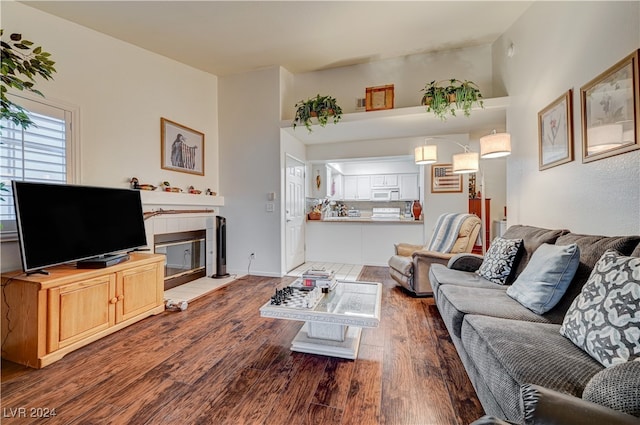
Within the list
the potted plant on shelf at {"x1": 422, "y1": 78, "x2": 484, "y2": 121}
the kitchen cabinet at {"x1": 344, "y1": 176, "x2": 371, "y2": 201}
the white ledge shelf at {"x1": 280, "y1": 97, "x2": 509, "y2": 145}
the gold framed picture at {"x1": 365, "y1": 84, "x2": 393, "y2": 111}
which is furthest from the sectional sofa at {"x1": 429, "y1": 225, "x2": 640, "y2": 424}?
the kitchen cabinet at {"x1": 344, "y1": 176, "x2": 371, "y2": 201}

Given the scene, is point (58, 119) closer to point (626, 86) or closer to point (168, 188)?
point (168, 188)

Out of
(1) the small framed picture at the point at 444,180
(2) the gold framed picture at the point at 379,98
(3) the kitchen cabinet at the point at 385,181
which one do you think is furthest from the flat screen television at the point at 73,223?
(3) the kitchen cabinet at the point at 385,181

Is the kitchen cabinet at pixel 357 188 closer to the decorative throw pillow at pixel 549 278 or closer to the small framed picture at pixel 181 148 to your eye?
the small framed picture at pixel 181 148

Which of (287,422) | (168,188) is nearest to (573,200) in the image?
(287,422)

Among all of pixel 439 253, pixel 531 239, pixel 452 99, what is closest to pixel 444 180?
pixel 452 99

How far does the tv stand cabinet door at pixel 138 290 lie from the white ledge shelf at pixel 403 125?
2636 millimetres

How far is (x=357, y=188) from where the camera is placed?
6.86m

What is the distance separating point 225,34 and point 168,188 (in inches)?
78.8

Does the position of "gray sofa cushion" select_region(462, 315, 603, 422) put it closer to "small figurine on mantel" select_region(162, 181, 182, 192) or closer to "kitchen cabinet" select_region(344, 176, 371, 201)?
"small figurine on mantel" select_region(162, 181, 182, 192)

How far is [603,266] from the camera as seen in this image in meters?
1.27

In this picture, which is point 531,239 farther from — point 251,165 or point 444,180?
point 251,165

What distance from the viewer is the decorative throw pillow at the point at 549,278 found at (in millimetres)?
1562

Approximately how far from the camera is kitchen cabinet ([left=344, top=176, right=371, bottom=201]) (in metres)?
6.75

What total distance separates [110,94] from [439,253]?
4.05 meters
